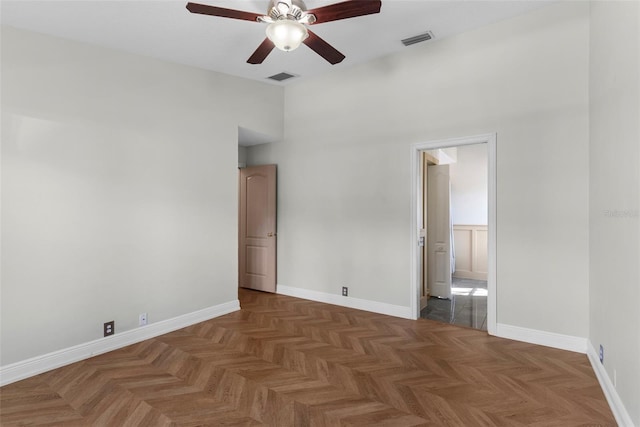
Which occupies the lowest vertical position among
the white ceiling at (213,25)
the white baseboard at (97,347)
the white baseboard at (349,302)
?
the white baseboard at (97,347)

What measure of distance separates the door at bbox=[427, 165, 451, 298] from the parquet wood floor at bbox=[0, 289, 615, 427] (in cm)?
156

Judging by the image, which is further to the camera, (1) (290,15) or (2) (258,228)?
(2) (258,228)

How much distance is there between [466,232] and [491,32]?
4443 mm

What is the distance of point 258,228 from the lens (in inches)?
225

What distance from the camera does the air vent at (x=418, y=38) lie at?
376 cm

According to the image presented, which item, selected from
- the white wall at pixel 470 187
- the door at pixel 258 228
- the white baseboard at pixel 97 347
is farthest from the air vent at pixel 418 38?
the white baseboard at pixel 97 347

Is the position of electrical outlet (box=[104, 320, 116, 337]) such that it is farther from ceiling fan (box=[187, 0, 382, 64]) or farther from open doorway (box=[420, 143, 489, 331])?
open doorway (box=[420, 143, 489, 331])

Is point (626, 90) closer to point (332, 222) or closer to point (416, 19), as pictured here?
point (416, 19)

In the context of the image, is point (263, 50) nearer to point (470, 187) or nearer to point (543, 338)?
point (543, 338)

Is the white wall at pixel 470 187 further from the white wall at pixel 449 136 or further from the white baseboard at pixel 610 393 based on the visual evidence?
the white baseboard at pixel 610 393

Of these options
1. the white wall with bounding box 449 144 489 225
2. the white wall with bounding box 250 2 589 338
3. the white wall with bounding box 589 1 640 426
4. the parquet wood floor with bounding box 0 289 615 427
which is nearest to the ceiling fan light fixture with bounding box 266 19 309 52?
the white wall with bounding box 589 1 640 426

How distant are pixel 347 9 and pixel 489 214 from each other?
2546mm

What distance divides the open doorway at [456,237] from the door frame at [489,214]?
42 centimetres

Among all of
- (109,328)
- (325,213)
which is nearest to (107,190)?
(109,328)
